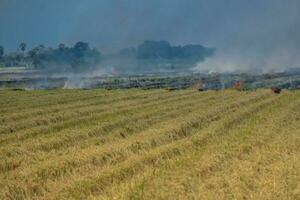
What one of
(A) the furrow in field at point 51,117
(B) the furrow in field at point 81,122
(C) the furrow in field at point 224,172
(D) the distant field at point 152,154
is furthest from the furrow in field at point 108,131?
A: (C) the furrow in field at point 224,172

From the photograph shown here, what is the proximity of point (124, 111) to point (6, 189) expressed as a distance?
1802cm

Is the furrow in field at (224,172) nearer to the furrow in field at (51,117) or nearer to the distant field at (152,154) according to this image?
the distant field at (152,154)

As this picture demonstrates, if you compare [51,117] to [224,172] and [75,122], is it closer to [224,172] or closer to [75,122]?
[75,122]

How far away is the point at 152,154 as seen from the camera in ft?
54.9

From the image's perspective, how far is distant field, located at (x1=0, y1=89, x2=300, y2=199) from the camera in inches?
500

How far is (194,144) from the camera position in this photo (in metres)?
19.1

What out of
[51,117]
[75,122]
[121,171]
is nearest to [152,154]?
[121,171]

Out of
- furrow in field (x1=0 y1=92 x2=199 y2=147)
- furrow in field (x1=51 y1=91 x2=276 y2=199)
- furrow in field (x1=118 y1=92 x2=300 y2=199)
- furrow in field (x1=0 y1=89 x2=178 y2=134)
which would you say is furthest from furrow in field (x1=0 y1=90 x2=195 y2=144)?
furrow in field (x1=118 y1=92 x2=300 y2=199)

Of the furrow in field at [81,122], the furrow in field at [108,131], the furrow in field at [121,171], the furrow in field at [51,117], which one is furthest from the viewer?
the furrow in field at [51,117]

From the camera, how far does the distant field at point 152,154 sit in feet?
41.7

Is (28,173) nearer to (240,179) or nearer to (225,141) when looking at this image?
(240,179)

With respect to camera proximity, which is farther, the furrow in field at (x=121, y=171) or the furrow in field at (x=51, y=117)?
the furrow in field at (x=51, y=117)

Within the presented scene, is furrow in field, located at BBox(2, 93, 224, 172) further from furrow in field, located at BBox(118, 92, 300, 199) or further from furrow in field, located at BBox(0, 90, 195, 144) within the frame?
furrow in field, located at BBox(118, 92, 300, 199)

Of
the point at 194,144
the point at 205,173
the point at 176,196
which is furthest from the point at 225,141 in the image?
the point at 176,196
